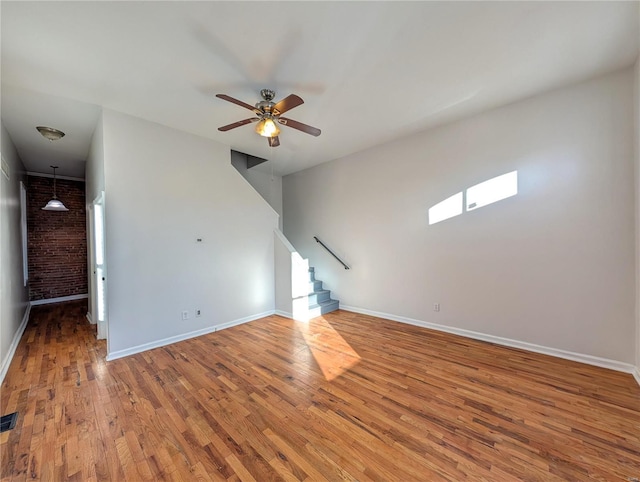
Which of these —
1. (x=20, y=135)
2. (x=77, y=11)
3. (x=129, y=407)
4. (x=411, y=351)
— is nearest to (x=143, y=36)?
(x=77, y=11)

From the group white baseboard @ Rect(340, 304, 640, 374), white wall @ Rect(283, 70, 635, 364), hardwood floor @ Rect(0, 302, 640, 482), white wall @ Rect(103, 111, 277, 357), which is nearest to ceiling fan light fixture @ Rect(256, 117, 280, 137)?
white wall @ Rect(103, 111, 277, 357)

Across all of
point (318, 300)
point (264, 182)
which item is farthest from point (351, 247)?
point (264, 182)

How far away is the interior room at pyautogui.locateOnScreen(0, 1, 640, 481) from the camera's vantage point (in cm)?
178

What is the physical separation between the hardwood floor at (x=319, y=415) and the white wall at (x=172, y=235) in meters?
0.60

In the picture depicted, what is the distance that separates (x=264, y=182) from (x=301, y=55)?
415cm

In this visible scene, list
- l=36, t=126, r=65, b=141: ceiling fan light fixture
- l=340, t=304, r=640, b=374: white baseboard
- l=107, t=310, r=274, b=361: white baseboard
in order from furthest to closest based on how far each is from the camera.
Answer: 1. l=36, t=126, r=65, b=141: ceiling fan light fixture
2. l=107, t=310, r=274, b=361: white baseboard
3. l=340, t=304, r=640, b=374: white baseboard

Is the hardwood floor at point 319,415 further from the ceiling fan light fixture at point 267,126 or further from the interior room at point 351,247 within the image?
the ceiling fan light fixture at point 267,126

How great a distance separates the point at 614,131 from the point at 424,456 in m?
3.60

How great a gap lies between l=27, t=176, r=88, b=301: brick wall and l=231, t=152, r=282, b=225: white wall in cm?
447

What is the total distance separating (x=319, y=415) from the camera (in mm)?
2020

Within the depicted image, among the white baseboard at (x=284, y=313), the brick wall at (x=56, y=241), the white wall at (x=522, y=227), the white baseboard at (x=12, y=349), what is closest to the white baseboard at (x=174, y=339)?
the white baseboard at (x=284, y=313)

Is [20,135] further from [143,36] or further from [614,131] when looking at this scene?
[614,131]

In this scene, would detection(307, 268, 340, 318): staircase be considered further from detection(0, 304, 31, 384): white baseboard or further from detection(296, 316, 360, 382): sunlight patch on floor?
detection(0, 304, 31, 384): white baseboard

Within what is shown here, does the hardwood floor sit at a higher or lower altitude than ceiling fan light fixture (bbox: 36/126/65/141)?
lower
